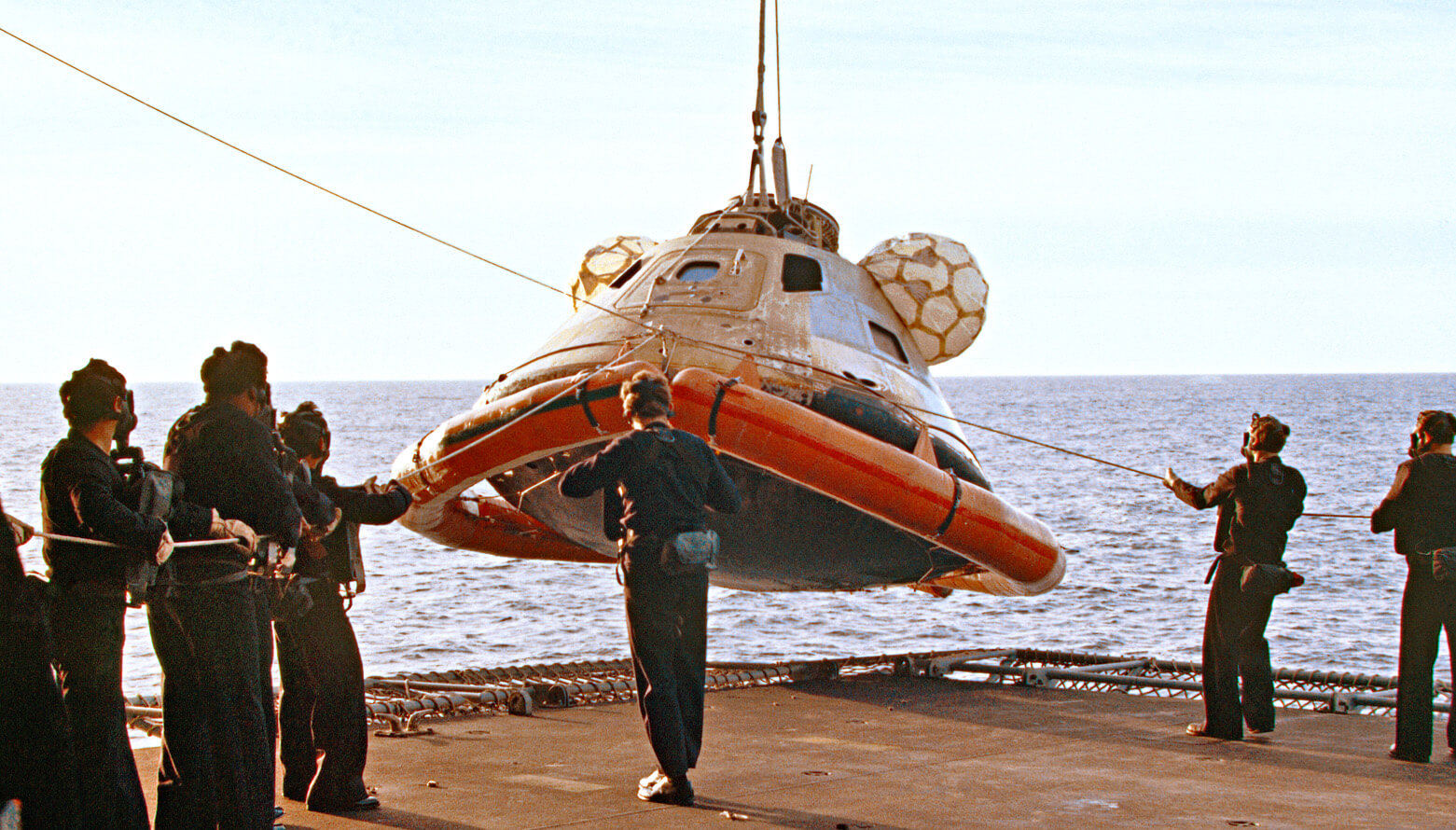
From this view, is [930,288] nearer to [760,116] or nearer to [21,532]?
[760,116]

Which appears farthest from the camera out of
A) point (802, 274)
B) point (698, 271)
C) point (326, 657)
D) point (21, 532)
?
point (802, 274)

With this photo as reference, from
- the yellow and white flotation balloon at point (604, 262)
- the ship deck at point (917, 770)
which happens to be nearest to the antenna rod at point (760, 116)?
the yellow and white flotation balloon at point (604, 262)

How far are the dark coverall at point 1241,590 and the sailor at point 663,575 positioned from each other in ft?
9.71

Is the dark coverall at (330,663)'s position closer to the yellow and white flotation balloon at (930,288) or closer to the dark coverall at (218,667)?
the dark coverall at (218,667)

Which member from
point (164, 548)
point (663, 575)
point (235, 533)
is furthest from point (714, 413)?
point (164, 548)

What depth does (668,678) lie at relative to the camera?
17.7ft

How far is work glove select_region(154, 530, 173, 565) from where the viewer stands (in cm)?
418

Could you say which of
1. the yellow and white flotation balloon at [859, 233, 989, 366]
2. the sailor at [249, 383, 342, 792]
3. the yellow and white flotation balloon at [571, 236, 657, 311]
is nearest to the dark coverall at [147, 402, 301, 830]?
the sailor at [249, 383, 342, 792]

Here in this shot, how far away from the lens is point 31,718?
344cm

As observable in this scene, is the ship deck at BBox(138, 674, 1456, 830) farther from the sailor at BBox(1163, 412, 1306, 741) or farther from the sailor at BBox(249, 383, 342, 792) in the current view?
the sailor at BBox(249, 383, 342, 792)

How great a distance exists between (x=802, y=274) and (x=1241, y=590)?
390 cm

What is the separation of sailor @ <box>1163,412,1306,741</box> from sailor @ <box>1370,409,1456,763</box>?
538mm

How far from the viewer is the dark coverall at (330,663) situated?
517 cm

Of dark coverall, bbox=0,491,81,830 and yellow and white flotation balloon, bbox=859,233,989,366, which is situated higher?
yellow and white flotation balloon, bbox=859,233,989,366
